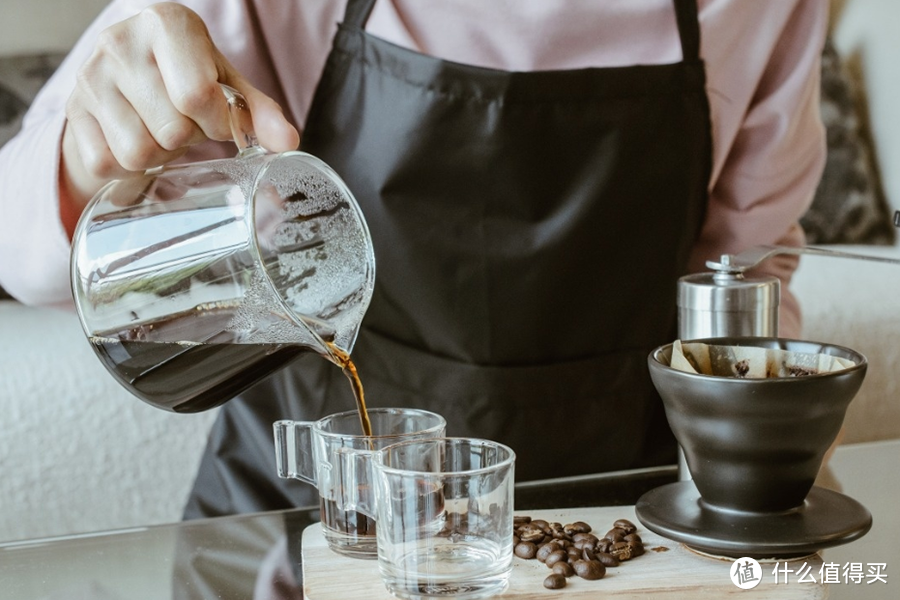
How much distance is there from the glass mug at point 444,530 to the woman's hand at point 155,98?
0.23 metres

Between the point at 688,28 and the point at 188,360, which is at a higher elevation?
the point at 688,28

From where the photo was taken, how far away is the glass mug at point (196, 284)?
2.08 ft

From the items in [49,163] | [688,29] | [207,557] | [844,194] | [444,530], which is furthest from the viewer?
[844,194]

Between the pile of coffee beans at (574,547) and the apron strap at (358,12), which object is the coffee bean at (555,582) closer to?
the pile of coffee beans at (574,547)

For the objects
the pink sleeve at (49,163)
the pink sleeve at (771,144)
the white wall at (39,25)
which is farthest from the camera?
the white wall at (39,25)

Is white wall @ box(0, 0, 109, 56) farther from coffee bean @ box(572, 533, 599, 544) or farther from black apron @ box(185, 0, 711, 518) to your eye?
coffee bean @ box(572, 533, 599, 544)

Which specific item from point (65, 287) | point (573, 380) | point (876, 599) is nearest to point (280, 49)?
point (65, 287)

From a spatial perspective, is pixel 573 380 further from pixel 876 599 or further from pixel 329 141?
pixel 876 599

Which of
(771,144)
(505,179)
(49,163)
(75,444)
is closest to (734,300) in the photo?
(505,179)

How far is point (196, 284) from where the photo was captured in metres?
0.64

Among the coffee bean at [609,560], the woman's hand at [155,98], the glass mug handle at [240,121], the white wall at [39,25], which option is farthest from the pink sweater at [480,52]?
the white wall at [39,25]

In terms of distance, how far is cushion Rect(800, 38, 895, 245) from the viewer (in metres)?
2.11

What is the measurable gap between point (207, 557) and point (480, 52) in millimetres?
504

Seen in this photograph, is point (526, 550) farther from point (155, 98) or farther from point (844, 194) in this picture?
point (844, 194)
